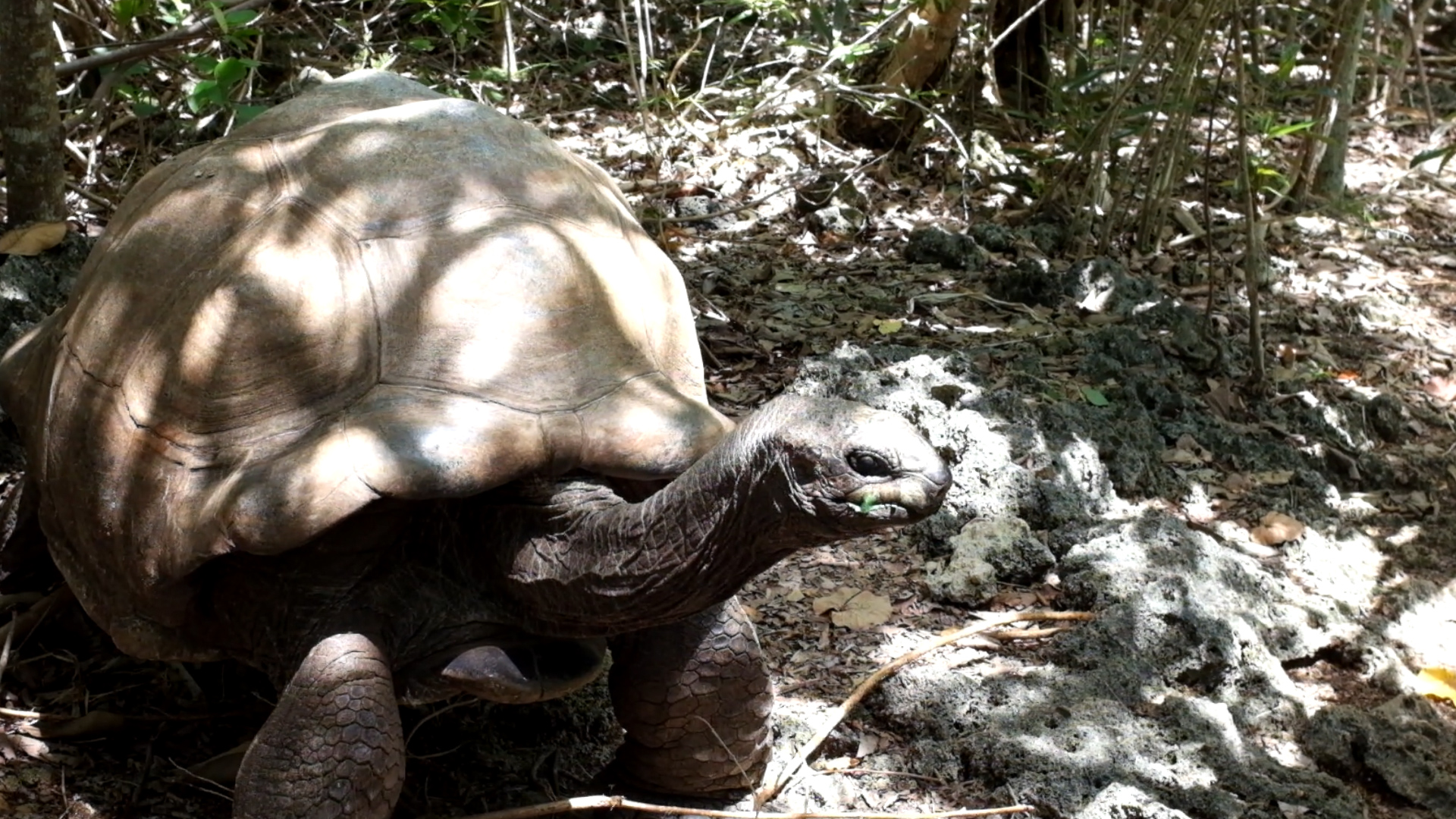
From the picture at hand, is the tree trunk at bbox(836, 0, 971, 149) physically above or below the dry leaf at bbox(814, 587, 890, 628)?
above

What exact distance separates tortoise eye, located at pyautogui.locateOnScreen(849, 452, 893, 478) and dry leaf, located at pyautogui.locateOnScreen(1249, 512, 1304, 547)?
86.5 inches

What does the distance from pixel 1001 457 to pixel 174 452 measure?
2158 millimetres

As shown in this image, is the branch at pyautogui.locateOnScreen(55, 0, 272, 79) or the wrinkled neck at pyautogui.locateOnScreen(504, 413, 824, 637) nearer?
the wrinkled neck at pyautogui.locateOnScreen(504, 413, 824, 637)

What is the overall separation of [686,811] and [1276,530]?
193cm

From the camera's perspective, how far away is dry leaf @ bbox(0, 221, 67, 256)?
13.5 feet

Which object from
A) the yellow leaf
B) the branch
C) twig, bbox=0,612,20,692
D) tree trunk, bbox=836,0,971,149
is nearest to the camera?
twig, bbox=0,612,20,692

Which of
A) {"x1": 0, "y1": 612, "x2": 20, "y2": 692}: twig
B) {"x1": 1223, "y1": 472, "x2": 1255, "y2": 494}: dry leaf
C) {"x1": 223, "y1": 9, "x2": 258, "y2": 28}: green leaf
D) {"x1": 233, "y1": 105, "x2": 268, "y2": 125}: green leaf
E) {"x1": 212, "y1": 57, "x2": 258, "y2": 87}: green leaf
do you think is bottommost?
{"x1": 1223, "y1": 472, "x2": 1255, "y2": 494}: dry leaf

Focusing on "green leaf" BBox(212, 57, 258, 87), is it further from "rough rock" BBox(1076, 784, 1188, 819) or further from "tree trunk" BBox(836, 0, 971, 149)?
"rough rock" BBox(1076, 784, 1188, 819)

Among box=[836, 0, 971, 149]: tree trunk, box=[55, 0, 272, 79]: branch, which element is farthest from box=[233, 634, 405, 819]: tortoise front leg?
box=[836, 0, 971, 149]: tree trunk

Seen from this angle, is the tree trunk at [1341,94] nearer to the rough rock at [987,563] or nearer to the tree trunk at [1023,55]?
the tree trunk at [1023,55]

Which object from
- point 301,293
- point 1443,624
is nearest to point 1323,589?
point 1443,624

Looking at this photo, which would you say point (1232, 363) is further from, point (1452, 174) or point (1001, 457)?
point (1452, 174)

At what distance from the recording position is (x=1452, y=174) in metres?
7.09

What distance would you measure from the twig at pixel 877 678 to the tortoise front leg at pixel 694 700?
0.10m
